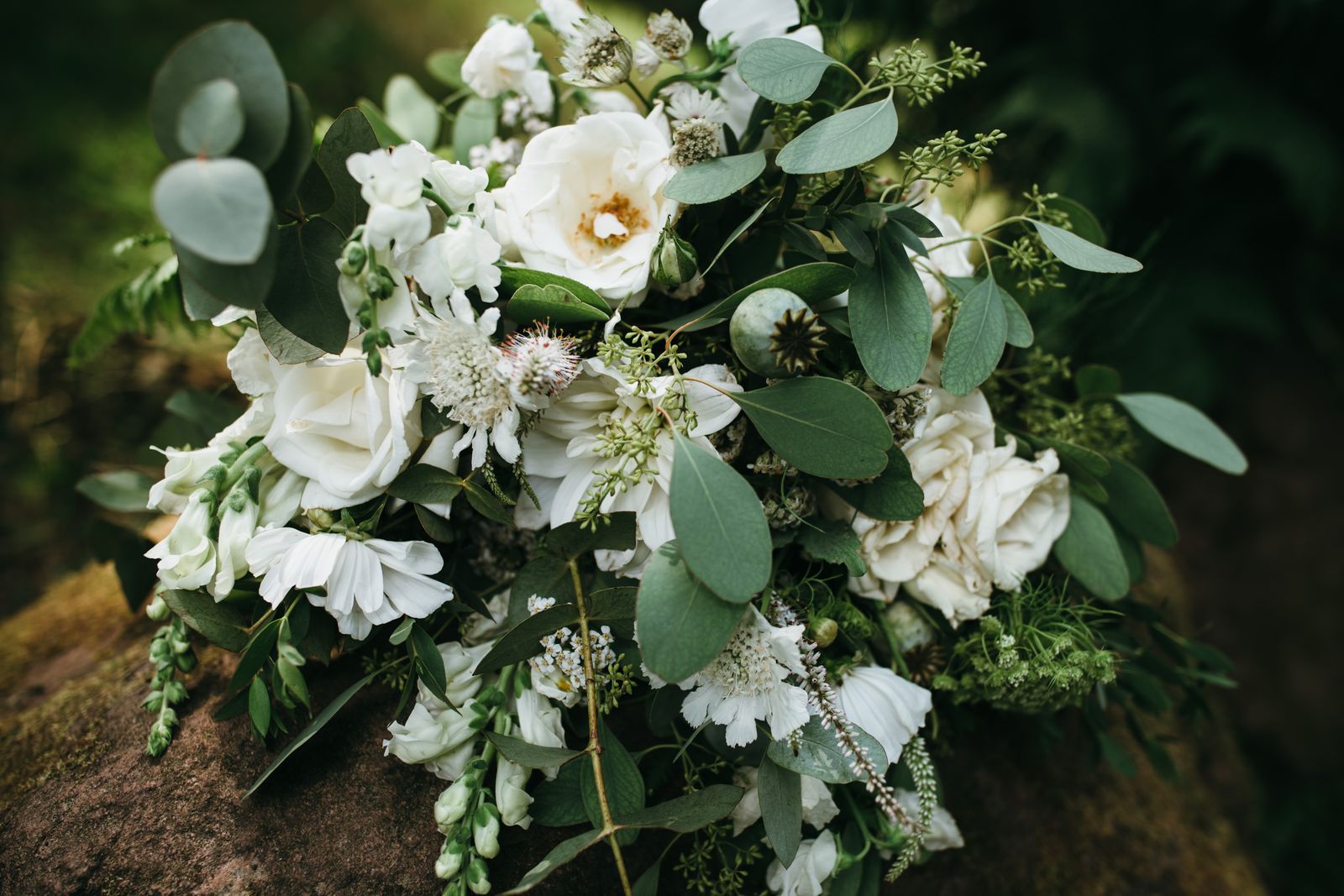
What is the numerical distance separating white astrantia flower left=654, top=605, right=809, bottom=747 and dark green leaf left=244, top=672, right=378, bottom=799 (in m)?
0.27

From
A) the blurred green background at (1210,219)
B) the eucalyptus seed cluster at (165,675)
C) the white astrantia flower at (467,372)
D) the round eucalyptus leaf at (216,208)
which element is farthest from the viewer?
the blurred green background at (1210,219)

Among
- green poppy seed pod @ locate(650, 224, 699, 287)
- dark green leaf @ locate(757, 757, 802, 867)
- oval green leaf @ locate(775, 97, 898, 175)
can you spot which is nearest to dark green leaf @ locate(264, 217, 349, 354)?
green poppy seed pod @ locate(650, 224, 699, 287)

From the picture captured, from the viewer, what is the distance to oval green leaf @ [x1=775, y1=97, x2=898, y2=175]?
58 centimetres

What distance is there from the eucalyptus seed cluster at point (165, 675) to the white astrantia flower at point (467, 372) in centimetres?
32

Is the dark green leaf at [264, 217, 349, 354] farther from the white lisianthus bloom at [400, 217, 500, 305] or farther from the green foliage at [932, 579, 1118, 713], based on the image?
the green foliage at [932, 579, 1118, 713]

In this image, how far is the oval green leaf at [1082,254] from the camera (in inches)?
23.9

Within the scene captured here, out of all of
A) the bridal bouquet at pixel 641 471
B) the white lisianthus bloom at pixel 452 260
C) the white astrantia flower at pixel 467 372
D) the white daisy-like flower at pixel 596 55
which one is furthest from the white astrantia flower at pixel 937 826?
the white daisy-like flower at pixel 596 55

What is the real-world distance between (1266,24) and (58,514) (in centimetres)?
270

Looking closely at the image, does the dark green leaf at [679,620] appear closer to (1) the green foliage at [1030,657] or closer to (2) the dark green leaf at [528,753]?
(2) the dark green leaf at [528,753]

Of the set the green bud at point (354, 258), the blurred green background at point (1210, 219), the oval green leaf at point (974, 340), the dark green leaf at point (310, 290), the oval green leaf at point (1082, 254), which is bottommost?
the blurred green background at point (1210, 219)

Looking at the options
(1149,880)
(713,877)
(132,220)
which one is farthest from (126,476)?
(1149,880)

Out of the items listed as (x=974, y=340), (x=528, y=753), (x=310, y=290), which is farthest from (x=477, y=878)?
(x=974, y=340)

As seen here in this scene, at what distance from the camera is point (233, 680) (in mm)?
614

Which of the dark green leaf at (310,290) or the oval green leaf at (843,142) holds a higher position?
the oval green leaf at (843,142)
